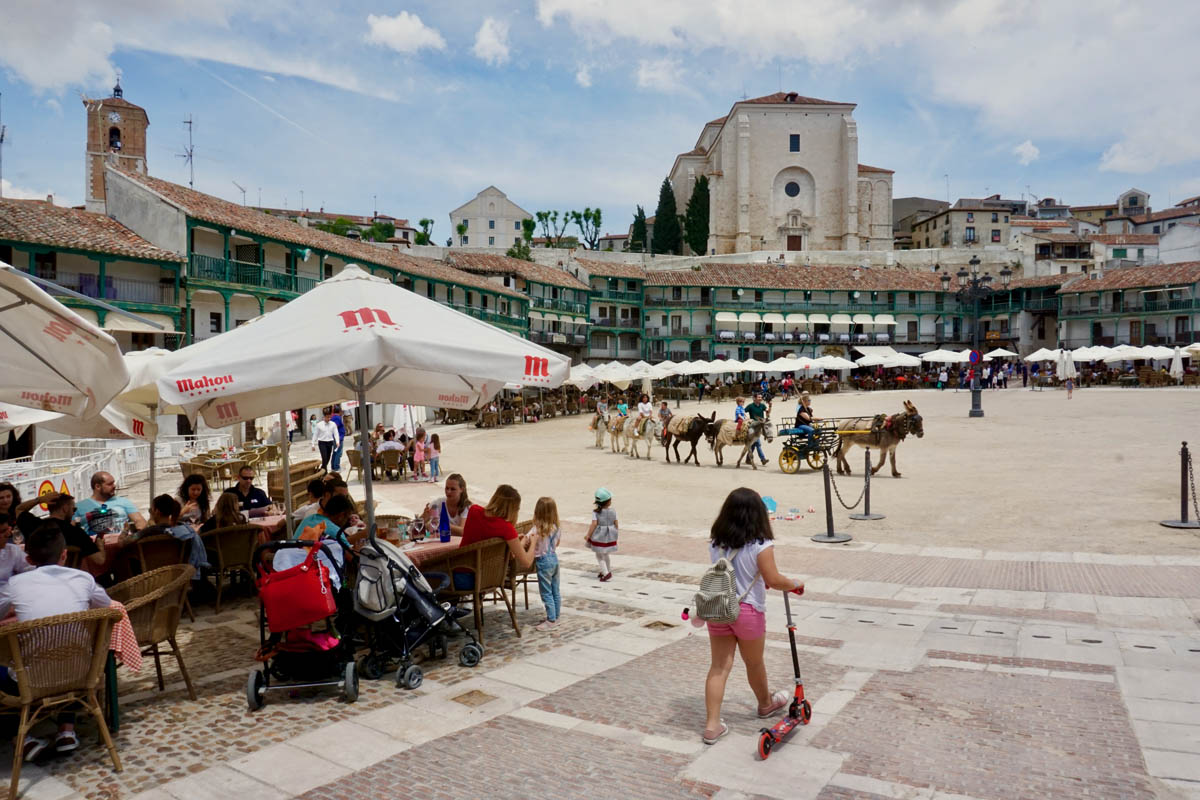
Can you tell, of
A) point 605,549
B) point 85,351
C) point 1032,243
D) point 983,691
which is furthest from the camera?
point 1032,243

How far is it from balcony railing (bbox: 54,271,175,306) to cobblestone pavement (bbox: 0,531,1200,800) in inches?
1030

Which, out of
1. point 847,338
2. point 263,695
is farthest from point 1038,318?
point 263,695

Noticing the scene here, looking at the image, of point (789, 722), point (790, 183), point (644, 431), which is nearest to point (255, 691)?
point (789, 722)

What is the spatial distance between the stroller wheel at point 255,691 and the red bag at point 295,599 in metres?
0.34

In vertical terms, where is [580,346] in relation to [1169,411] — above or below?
above

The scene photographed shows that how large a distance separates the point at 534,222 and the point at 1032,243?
4974 cm

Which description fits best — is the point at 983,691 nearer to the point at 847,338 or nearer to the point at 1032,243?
the point at 847,338

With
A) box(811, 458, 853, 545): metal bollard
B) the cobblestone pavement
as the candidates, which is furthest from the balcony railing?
box(811, 458, 853, 545): metal bollard

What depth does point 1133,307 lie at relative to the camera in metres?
→ 57.5

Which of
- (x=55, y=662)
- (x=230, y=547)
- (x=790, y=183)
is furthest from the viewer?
(x=790, y=183)

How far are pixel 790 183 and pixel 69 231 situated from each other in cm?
7007

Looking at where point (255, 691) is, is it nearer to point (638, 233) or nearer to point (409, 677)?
point (409, 677)

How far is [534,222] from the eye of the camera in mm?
87812

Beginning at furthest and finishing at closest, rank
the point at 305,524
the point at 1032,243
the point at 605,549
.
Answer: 1. the point at 1032,243
2. the point at 605,549
3. the point at 305,524
